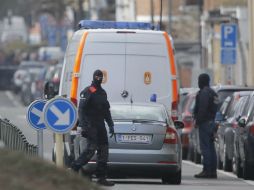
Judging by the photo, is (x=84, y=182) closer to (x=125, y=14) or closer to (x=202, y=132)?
(x=202, y=132)

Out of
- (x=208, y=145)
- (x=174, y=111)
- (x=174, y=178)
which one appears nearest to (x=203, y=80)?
(x=174, y=111)

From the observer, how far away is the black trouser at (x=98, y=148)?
875 inches

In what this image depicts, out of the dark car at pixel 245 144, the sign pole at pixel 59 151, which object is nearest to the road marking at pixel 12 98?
the dark car at pixel 245 144

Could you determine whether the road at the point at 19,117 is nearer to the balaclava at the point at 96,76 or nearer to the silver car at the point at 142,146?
the silver car at the point at 142,146

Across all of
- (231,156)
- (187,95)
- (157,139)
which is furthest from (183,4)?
(157,139)

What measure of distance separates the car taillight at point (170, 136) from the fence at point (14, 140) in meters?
2.30

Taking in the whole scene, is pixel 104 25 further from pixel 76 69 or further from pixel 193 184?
pixel 193 184

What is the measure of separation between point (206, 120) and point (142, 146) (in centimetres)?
320

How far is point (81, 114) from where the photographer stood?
22.6 metres

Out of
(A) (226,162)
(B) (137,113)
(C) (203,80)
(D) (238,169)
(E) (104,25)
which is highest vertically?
(E) (104,25)

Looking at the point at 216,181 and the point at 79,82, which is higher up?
the point at 79,82

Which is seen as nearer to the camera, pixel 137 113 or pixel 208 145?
pixel 137 113

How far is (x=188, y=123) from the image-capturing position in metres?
34.8

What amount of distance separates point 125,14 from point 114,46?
6391cm
